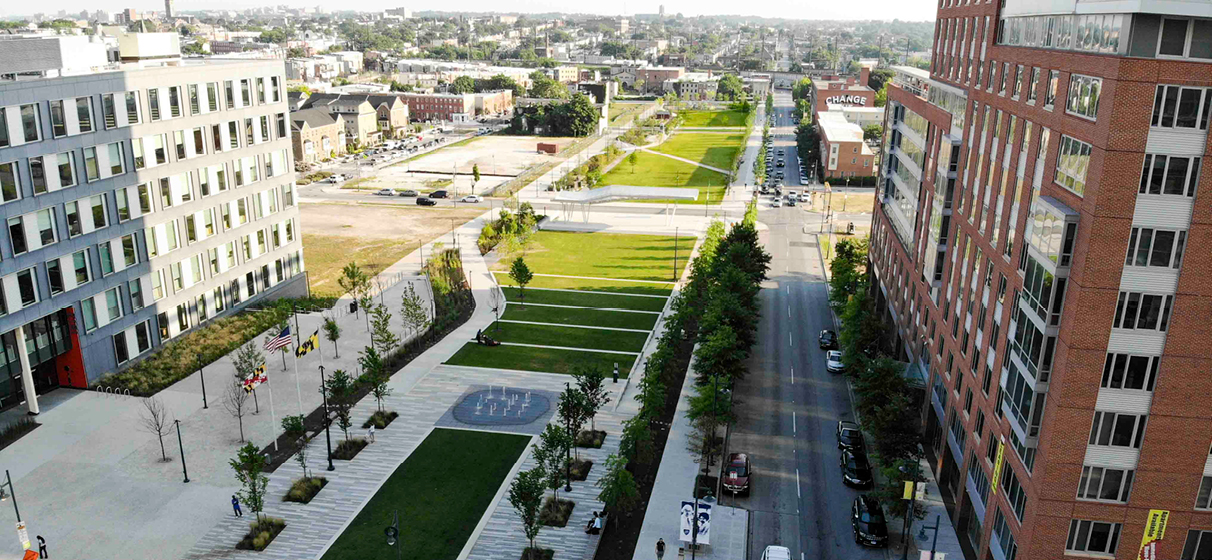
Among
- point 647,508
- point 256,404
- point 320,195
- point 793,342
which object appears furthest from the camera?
point 320,195

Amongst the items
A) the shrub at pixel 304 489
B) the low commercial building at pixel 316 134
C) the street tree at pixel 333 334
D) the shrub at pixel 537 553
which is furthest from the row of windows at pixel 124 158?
the low commercial building at pixel 316 134

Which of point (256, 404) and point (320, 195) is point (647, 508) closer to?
point (256, 404)

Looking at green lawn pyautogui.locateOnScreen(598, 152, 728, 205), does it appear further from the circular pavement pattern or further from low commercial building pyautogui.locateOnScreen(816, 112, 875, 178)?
the circular pavement pattern

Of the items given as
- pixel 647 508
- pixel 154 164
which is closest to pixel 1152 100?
pixel 647 508

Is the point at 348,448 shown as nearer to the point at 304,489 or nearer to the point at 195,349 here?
the point at 304,489

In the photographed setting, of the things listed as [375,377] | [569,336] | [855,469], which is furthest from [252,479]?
[569,336]

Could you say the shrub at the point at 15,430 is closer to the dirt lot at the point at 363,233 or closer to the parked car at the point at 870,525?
the dirt lot at the point at 363,233
